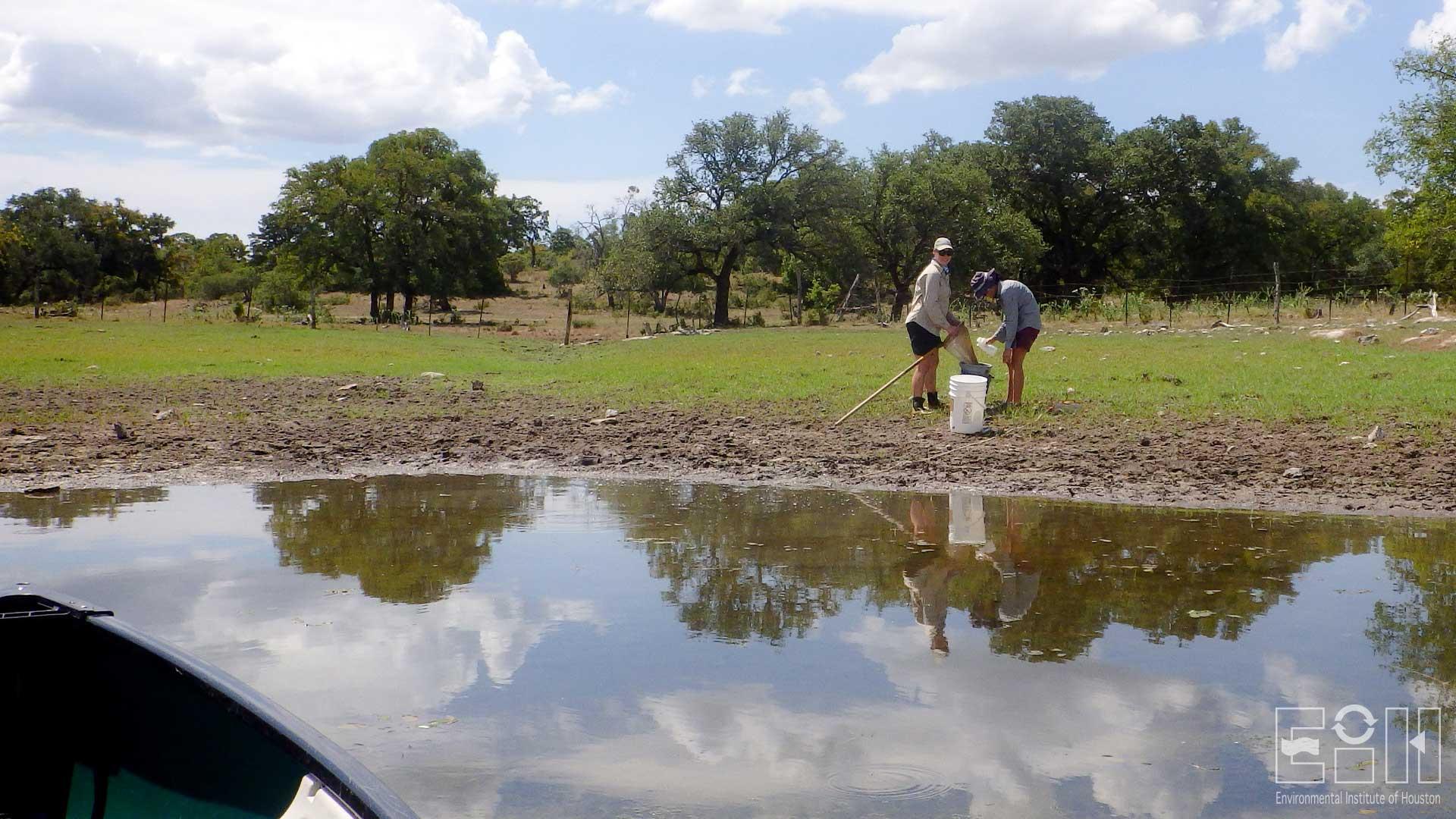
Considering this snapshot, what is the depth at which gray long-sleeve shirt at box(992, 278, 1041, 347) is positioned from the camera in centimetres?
1296

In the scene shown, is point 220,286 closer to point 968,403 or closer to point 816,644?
point 968,403

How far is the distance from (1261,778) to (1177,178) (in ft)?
210

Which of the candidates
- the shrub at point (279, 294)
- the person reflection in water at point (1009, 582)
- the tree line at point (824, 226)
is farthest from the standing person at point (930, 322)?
the shrub at point (279, 294)

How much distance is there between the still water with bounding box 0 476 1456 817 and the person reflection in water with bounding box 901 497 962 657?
0.03 metres

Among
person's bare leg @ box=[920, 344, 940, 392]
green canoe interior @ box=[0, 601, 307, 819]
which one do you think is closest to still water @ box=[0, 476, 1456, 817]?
green canoe interior @ box=[0, 601, 307, 819]

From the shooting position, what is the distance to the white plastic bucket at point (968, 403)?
11.6 meters

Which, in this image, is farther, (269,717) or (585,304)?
(585,304)

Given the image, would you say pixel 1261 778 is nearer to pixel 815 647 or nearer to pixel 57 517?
pixel 815 647

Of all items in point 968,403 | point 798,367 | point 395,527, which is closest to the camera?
point 395,527

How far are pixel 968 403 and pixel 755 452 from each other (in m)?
2.18

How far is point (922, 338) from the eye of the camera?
1314cm

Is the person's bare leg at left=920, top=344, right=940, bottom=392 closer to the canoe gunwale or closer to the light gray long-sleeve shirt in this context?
the light gray long-sleeve shirt

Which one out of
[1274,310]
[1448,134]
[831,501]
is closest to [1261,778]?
[831,501]

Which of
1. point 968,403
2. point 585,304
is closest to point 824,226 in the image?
point 585,304
